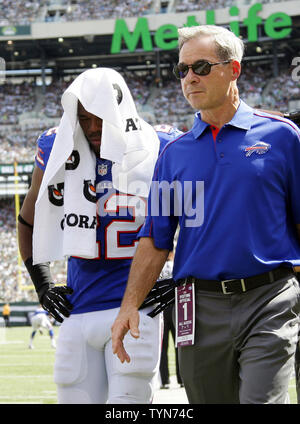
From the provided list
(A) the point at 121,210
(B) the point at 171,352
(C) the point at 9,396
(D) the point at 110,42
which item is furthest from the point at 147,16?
(A) the point at 121,210

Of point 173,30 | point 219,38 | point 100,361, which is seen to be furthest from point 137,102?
point 219,38

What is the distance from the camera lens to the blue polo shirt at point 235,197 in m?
2.83

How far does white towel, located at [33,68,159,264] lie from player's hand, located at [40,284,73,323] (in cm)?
16

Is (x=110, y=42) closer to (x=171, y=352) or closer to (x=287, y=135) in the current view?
(x=171, y=352)

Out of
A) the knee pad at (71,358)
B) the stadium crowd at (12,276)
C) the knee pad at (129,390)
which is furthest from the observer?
the stadium crowd at (12,276)

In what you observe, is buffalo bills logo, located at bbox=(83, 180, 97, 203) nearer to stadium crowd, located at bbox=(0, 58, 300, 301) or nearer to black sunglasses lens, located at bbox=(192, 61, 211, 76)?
black sunglasses lens, located at bbox=(192, 61, 211, 76)

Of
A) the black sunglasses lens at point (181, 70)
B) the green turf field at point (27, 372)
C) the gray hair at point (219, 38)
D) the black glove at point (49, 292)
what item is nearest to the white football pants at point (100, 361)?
the black glove at point (49, 292)

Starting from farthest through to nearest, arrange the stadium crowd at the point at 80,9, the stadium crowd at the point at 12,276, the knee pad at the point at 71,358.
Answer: the stadium crowd at the point at 80,9, the stadium crowd at the point at 12,276, the knee pad at the point at 71,358

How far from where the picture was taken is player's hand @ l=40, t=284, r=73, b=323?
11.2 feet

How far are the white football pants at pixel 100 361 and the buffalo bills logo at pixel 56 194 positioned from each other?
0.59 m

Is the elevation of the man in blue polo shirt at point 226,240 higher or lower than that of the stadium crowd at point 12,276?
higher

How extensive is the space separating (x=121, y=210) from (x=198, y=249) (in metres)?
0.65

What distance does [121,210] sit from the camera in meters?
3.47

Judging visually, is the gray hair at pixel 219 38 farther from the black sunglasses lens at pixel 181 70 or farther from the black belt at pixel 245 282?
the black belt at pixel 245 282
